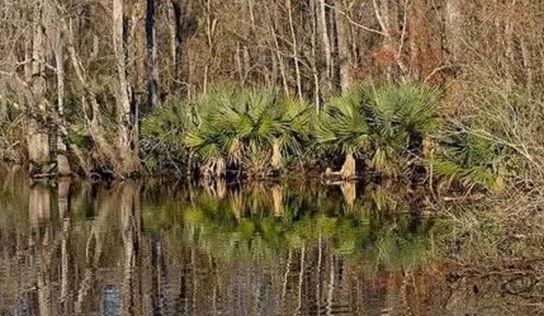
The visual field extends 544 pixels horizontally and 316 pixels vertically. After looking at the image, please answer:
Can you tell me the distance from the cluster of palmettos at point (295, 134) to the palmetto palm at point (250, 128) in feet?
0.08

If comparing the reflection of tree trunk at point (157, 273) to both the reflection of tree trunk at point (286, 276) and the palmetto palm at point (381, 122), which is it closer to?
the reflection of tree trunk at point (286, 276)

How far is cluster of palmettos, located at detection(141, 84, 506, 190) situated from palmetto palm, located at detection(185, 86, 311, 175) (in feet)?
0.08

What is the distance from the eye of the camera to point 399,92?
25.7 meters

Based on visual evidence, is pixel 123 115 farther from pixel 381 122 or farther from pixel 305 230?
pixel 305 230

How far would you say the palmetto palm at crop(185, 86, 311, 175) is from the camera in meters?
28.8

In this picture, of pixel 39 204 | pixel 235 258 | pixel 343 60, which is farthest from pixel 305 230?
pixel 343 60

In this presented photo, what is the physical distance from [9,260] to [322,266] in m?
4.52

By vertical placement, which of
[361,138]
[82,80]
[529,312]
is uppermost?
[82,80]

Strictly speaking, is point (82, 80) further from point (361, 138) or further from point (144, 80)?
point (144, 80)

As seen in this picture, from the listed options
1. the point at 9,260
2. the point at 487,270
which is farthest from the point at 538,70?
the point at 9,260

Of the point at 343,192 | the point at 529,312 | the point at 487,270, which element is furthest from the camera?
the point at 343,192

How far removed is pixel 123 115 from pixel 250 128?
4324 millimetres

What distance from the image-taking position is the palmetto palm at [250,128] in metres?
28.8

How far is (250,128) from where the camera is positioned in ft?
94.2
